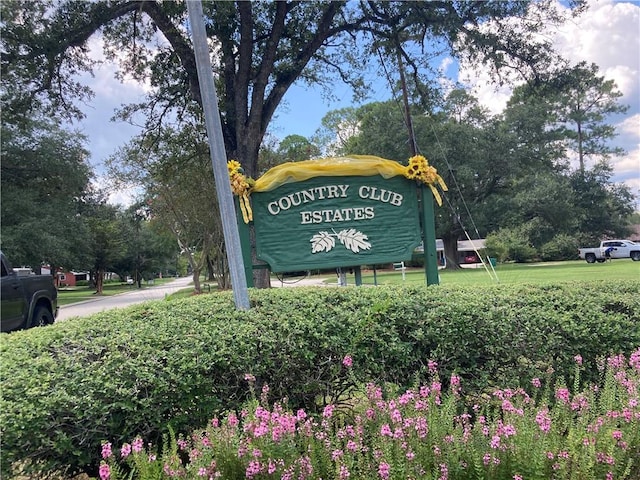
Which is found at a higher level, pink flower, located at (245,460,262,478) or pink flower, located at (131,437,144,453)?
pink flower, located at (131,437,144,453)

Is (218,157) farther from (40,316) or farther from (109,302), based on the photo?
(109,302)

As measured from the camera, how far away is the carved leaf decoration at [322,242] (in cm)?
545

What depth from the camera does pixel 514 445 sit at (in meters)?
2.05

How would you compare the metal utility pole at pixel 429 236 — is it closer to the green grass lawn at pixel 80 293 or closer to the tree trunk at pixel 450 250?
the green grass lawn at pixel 80 293

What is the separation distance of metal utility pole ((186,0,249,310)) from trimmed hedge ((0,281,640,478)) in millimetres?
241

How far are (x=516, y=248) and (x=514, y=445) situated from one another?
3784 centimetres

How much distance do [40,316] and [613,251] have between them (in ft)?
127

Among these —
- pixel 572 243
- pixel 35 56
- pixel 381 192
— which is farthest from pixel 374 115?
pixel 381 192

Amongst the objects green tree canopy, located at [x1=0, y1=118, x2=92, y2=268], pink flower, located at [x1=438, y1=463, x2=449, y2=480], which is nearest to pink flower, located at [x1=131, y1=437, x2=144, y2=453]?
pink flower, located at [x1=438, y1=463, x2=449, y2=480]

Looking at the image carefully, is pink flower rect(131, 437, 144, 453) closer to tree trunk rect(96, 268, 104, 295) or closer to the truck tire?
the truck tire

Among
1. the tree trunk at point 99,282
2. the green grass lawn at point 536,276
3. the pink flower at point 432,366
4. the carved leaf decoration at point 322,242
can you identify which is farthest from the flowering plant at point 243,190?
the tree trunk at point 99,282

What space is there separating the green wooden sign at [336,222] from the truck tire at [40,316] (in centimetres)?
501

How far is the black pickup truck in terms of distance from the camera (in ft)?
22.7

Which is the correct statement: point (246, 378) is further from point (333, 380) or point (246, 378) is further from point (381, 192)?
point (381, 192)
